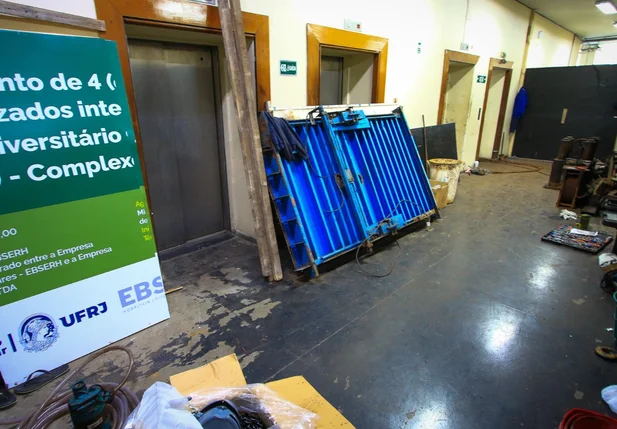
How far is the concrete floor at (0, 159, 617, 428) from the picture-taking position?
1.77 metres

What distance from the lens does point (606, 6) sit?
723cm

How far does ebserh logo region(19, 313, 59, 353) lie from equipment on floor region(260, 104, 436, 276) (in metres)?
1.74

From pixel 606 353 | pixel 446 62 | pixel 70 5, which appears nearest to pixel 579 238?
pixel 606 353

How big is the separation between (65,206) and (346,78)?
402 cm

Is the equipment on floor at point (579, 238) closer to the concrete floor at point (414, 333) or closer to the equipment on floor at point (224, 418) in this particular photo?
the concrete floor at point (414, 333)

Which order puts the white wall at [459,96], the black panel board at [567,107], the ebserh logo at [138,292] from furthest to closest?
the black panel board at [567,107] → the white wall at [459,96] → the ebserh logo at [138,292]

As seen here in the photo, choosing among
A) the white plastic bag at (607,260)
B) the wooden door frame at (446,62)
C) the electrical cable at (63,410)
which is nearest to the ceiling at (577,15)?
the wooden door frame at (446,62)

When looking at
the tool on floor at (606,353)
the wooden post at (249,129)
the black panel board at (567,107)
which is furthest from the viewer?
the black panel board at (567,107)

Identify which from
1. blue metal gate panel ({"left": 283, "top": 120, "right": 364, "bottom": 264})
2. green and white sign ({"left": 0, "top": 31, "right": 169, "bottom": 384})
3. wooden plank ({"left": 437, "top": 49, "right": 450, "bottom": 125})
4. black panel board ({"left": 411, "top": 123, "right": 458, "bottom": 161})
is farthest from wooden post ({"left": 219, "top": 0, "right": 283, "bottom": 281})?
wooden plank ({"left": 437, "top": 49, "right": 450, "bottom": 125})

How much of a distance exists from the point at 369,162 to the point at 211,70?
6.48ft

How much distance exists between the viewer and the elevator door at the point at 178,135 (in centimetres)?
308

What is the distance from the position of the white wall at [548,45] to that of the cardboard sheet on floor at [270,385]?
999 cm

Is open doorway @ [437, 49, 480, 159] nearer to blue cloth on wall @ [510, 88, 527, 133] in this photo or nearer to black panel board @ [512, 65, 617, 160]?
blue cloth on wall @ [510, 88, 527, 133]

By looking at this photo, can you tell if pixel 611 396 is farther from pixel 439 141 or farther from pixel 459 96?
pixel 459 96
